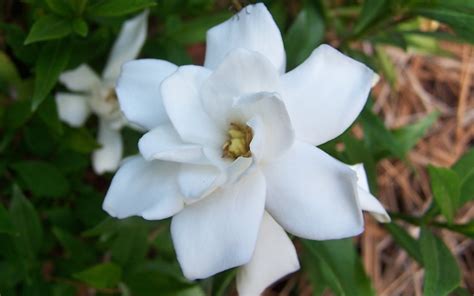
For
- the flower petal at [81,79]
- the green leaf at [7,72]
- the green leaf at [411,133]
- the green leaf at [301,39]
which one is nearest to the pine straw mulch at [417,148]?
the green leaf at [411,133]

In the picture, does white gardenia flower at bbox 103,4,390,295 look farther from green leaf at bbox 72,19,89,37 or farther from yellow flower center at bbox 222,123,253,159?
green leaf at bbox 72,19,89,37

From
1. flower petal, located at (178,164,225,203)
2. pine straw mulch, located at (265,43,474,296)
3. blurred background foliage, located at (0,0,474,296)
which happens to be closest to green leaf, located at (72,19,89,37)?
blurred background foliage, located at (0,0,474,296)

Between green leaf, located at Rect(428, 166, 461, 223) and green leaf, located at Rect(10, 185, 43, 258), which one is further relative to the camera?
green leaf, located at Rect(10, 185, 43, 258)

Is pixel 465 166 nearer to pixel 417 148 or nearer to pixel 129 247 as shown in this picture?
pixel 129 247

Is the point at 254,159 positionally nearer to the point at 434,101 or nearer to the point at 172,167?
the point at 172,167

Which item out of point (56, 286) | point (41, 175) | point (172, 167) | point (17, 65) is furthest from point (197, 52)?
point (172, 167)
